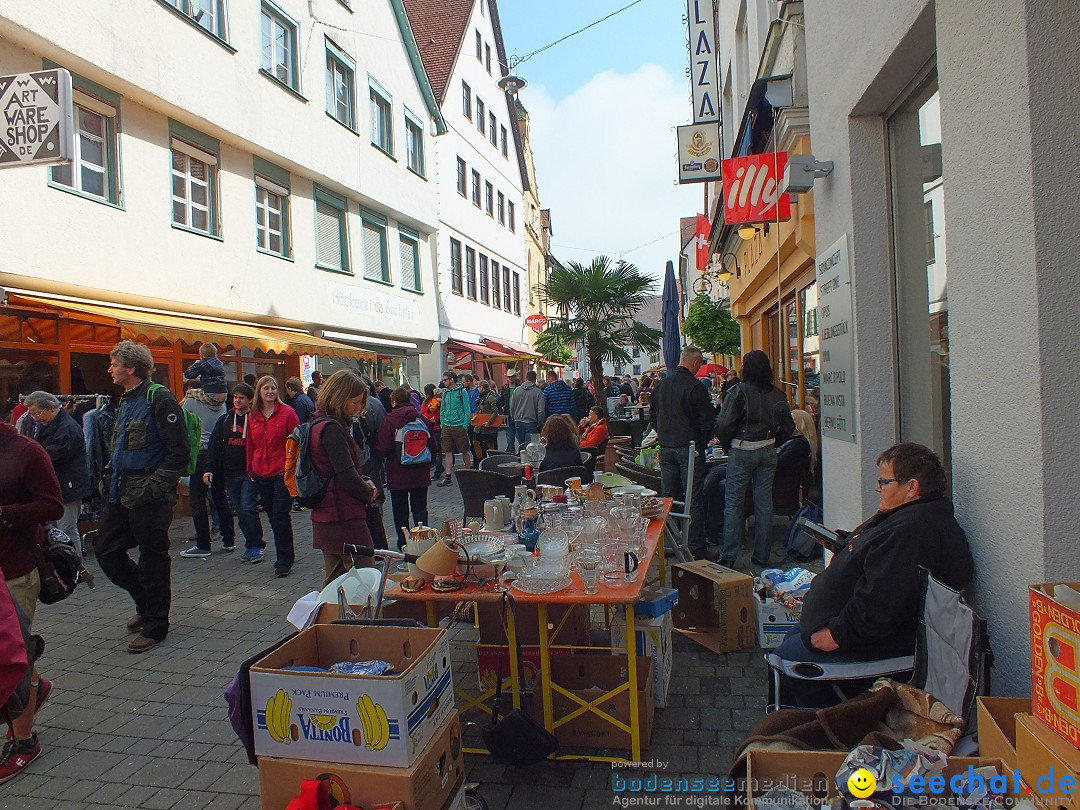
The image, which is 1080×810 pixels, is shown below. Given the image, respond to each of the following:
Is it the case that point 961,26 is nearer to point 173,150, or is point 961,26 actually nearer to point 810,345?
point 810,345

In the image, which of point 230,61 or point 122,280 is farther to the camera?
point 230,61

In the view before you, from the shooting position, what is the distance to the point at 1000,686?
2637 mm

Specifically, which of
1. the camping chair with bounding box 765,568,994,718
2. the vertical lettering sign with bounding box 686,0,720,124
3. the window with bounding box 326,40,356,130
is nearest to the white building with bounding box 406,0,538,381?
the window with bounding box 326,40,356,130

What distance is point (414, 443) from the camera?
675 cm

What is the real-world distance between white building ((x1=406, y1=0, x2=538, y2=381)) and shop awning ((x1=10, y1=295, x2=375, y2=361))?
8.65 m

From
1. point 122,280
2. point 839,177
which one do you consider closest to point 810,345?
point 839,177

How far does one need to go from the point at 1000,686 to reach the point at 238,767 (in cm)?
323

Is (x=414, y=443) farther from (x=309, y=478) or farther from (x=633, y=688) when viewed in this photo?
(x=633, y=688)

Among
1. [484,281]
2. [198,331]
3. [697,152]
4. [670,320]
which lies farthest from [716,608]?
[484,281]

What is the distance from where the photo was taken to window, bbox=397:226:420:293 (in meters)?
19.1

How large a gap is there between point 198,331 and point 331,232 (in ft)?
22.9

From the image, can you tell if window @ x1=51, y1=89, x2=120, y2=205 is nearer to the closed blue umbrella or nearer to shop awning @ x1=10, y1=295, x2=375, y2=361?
shop awning @ x1=10, y1=295, x2=375, y2=361

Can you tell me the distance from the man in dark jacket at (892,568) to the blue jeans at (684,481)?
12.0ft

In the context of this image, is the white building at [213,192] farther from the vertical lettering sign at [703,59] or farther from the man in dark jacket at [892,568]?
the man in dark jacket at [892,568]
